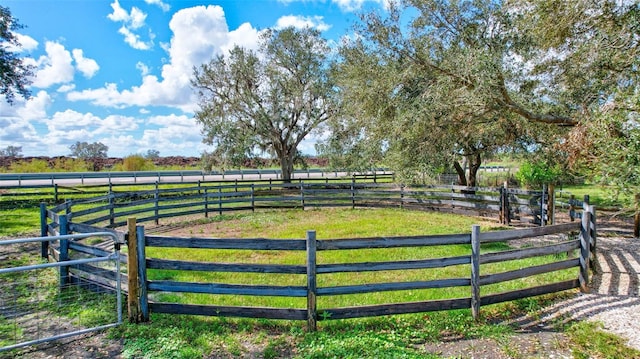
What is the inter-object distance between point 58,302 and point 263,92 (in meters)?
17.9

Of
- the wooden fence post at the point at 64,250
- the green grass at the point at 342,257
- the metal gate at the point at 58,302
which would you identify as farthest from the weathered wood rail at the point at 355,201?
the wooden fence post at the point at 64,250

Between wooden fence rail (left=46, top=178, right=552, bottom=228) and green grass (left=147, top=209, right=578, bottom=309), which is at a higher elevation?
wooden fence rail (left=46, top=178, right=552, bottom=228)

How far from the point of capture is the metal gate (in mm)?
4062

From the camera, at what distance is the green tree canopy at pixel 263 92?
68.3ft

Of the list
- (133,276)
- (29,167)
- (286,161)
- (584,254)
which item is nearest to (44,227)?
(133,276)

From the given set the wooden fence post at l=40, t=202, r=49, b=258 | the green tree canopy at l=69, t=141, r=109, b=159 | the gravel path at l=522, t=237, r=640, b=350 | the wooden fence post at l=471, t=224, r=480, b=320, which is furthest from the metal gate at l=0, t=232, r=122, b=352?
the green tree canopy at l=69, t=141, r=109, b=159

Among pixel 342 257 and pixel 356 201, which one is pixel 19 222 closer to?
pixel 342 257

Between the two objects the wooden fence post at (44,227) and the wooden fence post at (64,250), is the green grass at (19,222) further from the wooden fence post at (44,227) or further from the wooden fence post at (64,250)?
the wooden fence post at (64,250)

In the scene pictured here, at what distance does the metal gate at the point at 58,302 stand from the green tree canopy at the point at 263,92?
1514 centimetres

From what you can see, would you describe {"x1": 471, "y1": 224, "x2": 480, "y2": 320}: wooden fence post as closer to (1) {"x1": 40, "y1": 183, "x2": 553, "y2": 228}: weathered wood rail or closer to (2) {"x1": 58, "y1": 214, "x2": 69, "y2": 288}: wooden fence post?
(2) {"x1": 58, "y1": 214, "x2": 69, "y2": 288}: wooden fence post

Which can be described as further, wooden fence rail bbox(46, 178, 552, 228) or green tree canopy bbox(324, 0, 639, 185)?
wooden fence rail bbox(46, 178, 552, 228)

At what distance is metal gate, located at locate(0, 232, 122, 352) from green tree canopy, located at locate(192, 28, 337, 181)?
1514cm

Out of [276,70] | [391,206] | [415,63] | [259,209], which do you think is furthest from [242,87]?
[415,63]

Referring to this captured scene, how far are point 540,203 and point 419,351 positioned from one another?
935 centimetres
